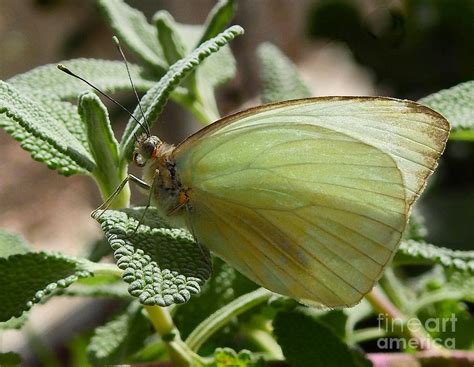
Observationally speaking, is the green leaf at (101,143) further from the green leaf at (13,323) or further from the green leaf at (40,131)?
the green leaf at (13,323)

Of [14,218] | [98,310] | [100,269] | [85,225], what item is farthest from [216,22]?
[14,218]

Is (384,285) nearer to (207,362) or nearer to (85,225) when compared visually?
(207,362)

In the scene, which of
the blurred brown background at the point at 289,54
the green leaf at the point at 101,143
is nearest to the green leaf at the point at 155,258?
the green leaf at the point at 101,143

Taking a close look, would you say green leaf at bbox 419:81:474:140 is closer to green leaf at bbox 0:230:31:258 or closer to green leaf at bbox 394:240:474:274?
green leaf at bbox 394:240:474:274

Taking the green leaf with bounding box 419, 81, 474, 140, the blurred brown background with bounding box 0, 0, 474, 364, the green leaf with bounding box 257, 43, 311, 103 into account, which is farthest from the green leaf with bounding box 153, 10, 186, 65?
the blurred brown background with bounding box 0, 0, 474, 364

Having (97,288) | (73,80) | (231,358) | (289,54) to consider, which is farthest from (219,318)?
(289,54)
